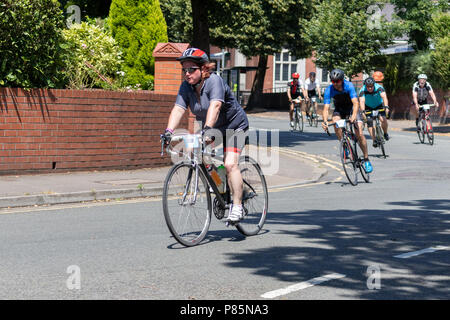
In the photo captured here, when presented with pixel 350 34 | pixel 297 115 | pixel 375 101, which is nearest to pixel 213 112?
pixel 375 101

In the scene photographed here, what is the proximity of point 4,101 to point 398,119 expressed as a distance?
31.0 m

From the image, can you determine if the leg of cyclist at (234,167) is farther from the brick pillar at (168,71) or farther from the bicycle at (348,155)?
the brick pillar at (168,71)

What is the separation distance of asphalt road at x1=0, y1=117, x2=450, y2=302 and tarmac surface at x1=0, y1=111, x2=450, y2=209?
41 cm

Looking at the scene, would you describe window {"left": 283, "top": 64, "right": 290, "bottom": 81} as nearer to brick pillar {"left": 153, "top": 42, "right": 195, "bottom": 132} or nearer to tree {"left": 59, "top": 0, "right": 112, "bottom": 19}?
tree {"left": 59, "top": 0, "right": 112, "bottom": 19}

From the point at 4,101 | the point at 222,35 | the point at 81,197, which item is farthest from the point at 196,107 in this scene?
the point at 222,35

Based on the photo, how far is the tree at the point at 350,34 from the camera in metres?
40.1

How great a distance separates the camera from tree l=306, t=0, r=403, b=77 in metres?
40.1

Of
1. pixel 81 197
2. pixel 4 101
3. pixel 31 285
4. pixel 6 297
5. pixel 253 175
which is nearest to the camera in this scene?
pixel 6 297

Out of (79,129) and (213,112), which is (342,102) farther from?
(213,112)

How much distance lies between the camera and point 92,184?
1190 centimetres

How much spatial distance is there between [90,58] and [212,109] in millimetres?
9843

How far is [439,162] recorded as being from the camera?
56.3 feet

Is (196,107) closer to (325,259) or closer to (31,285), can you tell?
(325,259)

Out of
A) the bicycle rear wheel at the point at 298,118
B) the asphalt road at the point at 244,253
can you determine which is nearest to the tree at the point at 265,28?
the bicycle rear wheel at the point at 298,118
